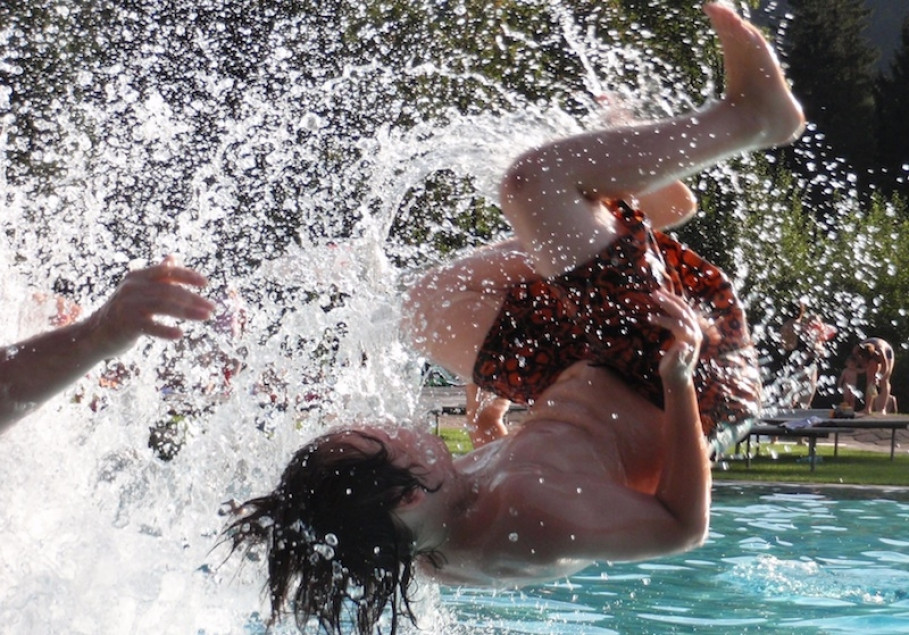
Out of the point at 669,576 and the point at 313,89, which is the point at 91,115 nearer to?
the point at 313,89

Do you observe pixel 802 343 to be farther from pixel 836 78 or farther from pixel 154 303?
pixel 836 78

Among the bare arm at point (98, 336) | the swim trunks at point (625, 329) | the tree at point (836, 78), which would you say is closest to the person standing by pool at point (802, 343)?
the swim trunks at point (625, 329)

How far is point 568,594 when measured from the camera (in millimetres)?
6574

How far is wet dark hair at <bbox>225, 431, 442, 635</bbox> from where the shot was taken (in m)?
2.98

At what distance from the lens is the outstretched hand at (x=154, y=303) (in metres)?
2.68

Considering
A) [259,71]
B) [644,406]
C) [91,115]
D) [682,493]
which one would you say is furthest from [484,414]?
[259,71]

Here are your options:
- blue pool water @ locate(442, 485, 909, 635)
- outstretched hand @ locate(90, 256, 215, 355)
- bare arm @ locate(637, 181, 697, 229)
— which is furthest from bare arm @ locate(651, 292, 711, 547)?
blue pool water @ locate(442, 485, 909, 635)

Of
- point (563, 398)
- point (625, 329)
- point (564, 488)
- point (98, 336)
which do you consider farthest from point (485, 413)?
point (98, 336)

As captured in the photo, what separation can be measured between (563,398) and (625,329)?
236 millimetres

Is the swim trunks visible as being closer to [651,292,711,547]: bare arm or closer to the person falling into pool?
the person falling into pool

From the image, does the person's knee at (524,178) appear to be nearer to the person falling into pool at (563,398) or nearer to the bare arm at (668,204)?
the person falling into pool at (563,398)

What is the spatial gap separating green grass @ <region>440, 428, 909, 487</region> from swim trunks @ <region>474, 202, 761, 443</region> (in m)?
6.32

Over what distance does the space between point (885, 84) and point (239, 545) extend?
1582 inches

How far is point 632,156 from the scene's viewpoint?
3.33 metres
